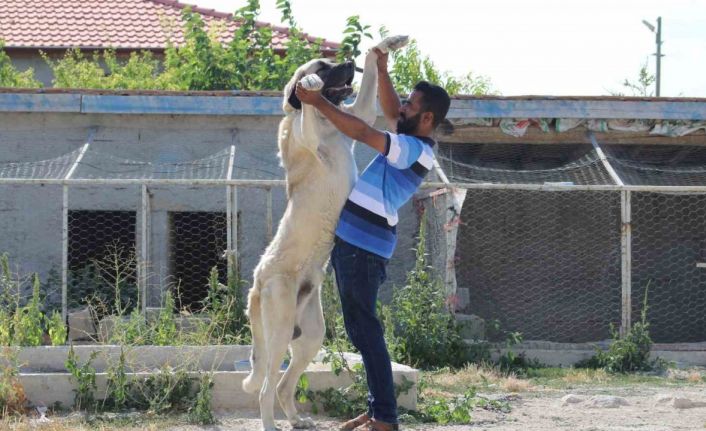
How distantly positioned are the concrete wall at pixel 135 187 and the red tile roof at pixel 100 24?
7777 mm

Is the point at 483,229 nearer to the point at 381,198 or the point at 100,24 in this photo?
the point at 381,198

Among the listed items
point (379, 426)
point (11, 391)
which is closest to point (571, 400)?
point (379, 426)

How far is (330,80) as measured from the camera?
17.7 ft

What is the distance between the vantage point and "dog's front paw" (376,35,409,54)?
5445 millimetres

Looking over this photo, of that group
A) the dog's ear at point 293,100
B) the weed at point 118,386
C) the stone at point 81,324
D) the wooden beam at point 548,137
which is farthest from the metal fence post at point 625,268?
the dog's ear at point 293,100

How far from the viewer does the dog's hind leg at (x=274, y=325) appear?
542 centimetres

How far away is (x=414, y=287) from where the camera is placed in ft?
33.0

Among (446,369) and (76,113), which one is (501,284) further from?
(76,113)

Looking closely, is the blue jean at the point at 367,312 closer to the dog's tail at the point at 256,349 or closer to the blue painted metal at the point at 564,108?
the dog's tail at the point at 256,349

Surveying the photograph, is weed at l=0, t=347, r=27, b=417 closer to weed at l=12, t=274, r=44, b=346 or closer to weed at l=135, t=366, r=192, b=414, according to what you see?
weed at l=135, t=366, r=192, b=414

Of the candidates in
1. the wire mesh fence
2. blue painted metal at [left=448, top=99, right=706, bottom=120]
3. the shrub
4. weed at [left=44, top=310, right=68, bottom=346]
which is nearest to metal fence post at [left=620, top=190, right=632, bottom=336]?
the wire mesh fence

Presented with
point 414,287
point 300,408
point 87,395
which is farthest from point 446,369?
point 87,395

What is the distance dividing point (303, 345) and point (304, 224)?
0.66m

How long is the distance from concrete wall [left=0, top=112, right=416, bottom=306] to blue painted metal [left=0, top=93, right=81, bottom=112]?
9.7 inches
